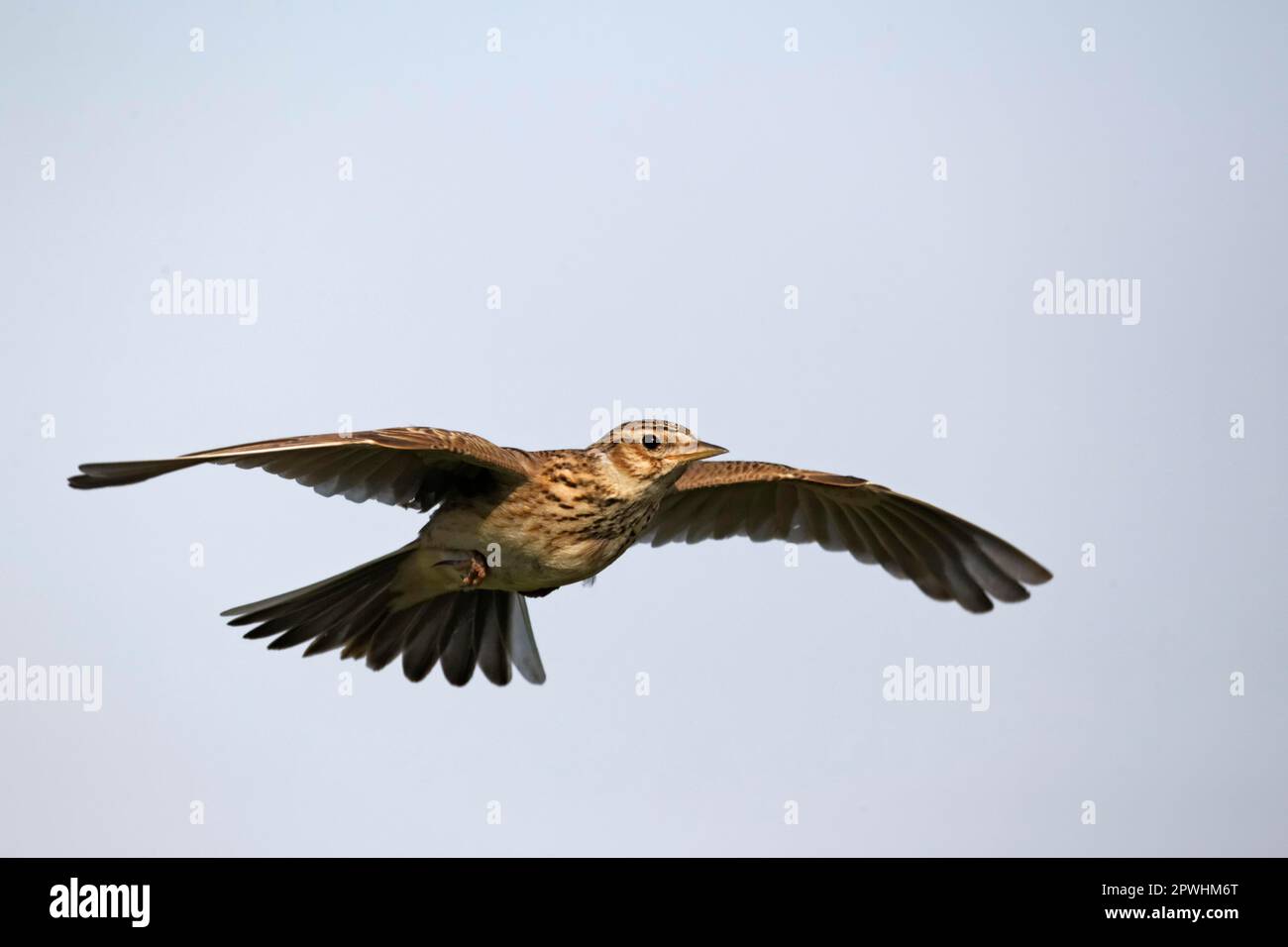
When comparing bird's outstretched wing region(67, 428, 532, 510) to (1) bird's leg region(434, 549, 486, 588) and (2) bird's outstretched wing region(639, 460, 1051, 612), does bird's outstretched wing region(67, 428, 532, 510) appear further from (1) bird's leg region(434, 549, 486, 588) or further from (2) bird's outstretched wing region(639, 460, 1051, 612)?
(2) bird's outstretched wing region(639, 460, 1051, 612)

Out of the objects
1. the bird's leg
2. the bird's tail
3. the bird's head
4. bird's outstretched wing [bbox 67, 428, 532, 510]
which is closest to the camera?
bird's outstretched wing [bbox 67, 428, 532, 510]

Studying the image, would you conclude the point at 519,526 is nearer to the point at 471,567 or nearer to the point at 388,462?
the point at 471,567

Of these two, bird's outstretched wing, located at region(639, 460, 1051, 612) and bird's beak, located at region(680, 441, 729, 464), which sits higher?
bird's beak, located at region(680, 441, 729, 464)

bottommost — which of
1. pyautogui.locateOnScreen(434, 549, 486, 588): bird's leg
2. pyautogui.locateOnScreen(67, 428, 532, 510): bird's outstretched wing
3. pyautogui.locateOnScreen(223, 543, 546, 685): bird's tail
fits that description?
pyautogui.locateOnScreen(223, 543, 546, 685): bird's tail

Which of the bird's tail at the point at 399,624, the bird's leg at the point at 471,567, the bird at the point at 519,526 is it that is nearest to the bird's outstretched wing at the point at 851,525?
the bird at the point at 519,526

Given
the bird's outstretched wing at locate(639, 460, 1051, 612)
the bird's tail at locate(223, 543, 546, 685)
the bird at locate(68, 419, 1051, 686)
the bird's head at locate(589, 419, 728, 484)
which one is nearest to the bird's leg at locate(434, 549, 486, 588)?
the bird at locate(68, 419, 1051, 686)

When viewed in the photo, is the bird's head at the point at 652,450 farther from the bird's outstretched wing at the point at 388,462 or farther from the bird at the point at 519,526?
the bird's outstretched wing at the point at 388,462

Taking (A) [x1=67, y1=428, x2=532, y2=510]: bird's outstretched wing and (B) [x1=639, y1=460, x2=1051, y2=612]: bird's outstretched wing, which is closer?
(A) [x1=67, y1=428, x2=532, y2=510]: bird's outstretched wing

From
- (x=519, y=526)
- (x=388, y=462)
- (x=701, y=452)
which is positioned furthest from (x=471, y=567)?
Result: (x=701, y=452)
